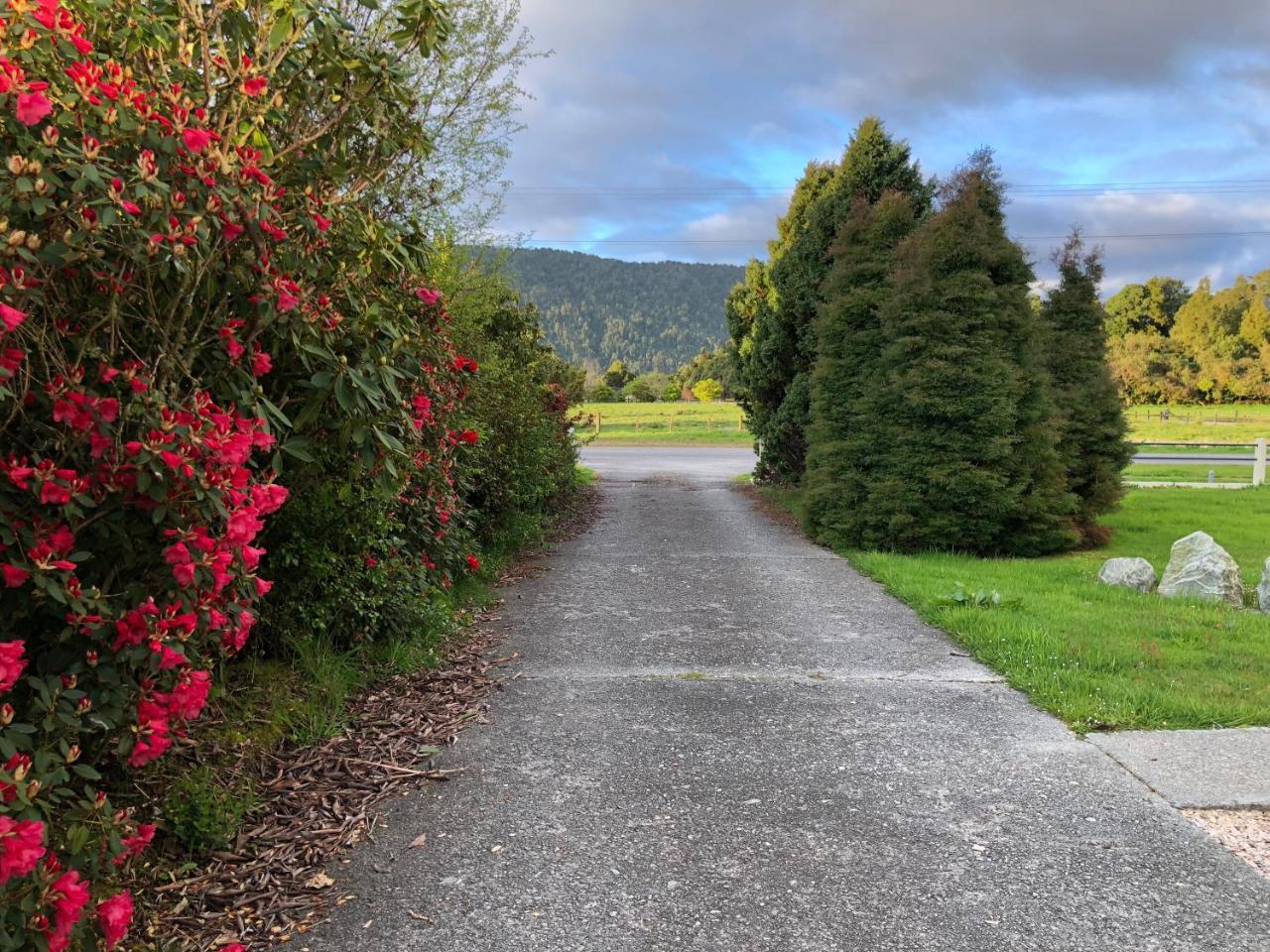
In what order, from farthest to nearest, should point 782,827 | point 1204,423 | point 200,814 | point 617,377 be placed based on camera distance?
point 617,377
point 1204,423
point 782,827
point 200,814

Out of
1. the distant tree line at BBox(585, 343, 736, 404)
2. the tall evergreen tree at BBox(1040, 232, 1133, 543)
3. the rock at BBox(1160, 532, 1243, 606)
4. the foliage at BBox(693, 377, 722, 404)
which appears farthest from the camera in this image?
the foliage at BBox(693, 377, 722, 404)

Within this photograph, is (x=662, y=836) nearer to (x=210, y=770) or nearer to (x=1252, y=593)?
(x=210, y=770)

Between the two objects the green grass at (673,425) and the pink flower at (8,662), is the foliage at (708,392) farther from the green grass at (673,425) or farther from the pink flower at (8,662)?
the pink flower at (8,662)

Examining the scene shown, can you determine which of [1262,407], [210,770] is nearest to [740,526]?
[210,770]

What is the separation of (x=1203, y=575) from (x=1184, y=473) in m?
16.0

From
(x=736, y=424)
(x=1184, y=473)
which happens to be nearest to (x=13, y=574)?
(x=1184, y=473)

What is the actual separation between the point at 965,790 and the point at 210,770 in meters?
2.80

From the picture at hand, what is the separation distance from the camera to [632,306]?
10475 centimetres

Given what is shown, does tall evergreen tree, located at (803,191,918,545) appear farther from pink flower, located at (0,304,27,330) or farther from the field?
the field

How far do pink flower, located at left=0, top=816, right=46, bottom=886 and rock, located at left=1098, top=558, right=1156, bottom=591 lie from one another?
23.9ft

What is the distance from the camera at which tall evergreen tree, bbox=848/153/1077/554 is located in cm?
800

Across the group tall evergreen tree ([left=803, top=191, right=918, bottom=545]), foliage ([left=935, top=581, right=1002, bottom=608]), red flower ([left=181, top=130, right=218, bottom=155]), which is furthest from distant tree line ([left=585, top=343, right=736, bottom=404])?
red flower ([left=181, top=130, right=218, bottom=155])

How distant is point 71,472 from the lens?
1.73 metres

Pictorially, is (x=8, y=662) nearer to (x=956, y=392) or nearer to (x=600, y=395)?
(x=956, y=392)
